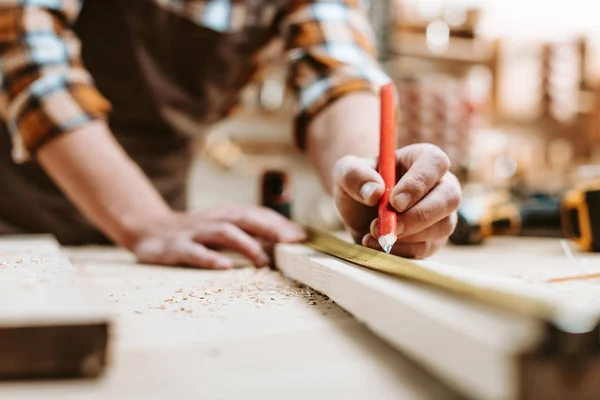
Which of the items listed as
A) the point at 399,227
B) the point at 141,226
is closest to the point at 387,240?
the point at 399,227

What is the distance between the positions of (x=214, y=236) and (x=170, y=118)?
564mm

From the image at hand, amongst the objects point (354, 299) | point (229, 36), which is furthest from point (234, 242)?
→ point (229, 36)

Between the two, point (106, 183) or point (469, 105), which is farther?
point (469, 105)

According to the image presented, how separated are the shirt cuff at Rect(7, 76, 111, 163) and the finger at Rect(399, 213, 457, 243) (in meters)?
0.53

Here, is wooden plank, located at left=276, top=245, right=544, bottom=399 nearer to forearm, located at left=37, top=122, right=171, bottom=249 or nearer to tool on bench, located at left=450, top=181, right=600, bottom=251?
forearm, located at left=37, top=122, right=171, bottom=249

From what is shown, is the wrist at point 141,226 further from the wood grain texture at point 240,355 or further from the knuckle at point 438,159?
the knuckle at point 438,159

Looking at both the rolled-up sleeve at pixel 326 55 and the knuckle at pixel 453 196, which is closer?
the knuckle at pixel 453 196

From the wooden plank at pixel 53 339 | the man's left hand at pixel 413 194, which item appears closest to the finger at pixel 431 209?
the man's left hand at pixel 413 194

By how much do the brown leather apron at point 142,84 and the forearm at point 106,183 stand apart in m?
0.37

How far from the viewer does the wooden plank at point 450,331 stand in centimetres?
26

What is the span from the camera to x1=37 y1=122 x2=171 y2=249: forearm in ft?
2.75

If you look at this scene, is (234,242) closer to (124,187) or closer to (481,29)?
(124,187)

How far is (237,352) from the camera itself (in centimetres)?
36

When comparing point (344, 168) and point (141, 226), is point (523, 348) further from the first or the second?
point (141, 226)
